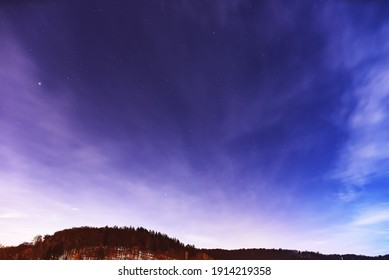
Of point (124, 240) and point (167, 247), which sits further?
point (124, 240)
